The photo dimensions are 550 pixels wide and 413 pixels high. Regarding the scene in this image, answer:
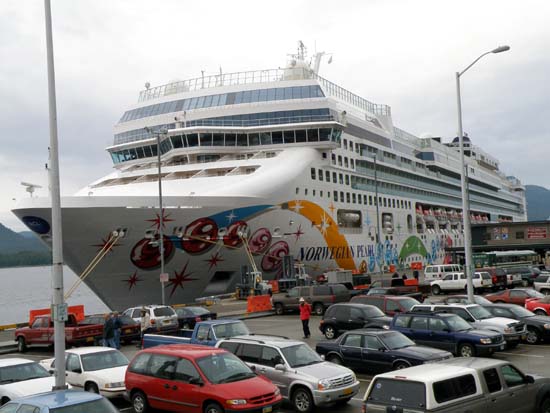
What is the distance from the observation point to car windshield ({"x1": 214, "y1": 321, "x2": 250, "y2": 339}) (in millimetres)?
15433

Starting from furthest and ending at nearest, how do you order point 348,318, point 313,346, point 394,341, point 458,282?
point 458,282, point 348,318, point 313,346, point 394,341

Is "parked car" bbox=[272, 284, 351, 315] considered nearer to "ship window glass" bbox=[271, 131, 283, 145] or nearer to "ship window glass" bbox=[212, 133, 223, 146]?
"ship window glass" bbox=[212, 133, 223, 146]

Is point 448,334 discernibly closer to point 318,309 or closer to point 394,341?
point 394,341

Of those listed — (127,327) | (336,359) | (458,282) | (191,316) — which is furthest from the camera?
(458,282)

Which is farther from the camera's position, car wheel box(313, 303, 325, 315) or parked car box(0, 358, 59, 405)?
car wheel box(313, 303, 325, 315)

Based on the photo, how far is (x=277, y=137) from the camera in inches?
1672

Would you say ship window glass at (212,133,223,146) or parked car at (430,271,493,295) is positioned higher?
ship window glass at (212,133,223,146)

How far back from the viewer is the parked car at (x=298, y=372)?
1123cm

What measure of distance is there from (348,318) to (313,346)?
1.58 m

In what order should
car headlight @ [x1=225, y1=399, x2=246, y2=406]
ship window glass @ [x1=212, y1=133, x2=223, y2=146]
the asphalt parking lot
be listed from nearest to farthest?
car headlight @ [x1=225, y1=399, x2=246, y2=406] < the asphalt parking lot < ship window glass @ [x1=212, y1=133, x2=223, y2=146]

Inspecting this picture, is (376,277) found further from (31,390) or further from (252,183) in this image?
(31,390)

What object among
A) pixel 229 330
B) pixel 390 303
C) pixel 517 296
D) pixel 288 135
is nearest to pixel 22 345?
pixel 229 330

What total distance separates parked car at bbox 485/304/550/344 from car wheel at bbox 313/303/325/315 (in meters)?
10.3

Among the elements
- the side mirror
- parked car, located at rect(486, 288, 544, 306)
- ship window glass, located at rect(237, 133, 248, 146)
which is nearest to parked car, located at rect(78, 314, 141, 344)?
the side mirror
